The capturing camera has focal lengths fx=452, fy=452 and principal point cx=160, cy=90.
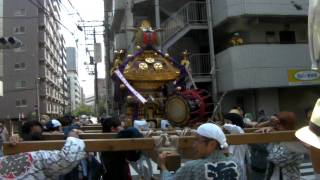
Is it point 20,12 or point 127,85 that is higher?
point 20,12

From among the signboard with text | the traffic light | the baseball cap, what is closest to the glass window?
the traffic light

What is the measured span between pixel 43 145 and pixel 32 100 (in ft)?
196

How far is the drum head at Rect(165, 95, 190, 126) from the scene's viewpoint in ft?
34.0

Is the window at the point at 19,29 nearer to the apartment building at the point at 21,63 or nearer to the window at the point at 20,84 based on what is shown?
the apartment building at the point at 21,63

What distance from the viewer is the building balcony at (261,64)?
1997cm

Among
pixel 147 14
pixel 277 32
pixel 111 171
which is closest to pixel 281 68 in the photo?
pixel 277 32

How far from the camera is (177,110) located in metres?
10.8

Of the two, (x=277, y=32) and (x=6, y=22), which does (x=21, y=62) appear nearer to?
(x=6, y=22)

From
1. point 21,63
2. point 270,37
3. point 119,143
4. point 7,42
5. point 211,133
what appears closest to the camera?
point 211,133

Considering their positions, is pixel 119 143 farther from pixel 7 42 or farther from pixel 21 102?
pixel 21 102

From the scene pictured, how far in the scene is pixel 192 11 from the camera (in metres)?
22.3

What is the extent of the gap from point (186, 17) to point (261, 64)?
174 inches

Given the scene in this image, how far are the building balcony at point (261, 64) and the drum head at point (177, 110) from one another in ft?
31.4

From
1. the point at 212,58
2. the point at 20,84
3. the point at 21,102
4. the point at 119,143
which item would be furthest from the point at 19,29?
the point at 119,143
